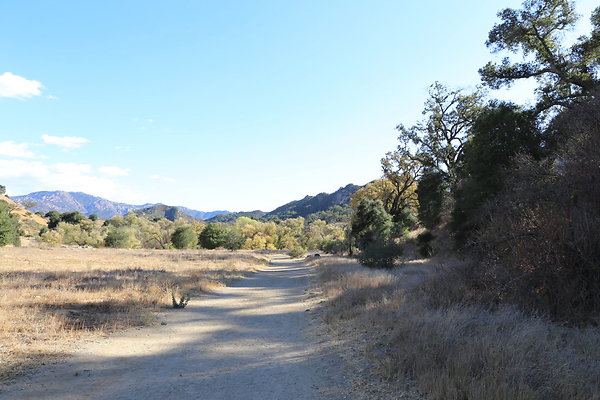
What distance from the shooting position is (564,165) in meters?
8.27

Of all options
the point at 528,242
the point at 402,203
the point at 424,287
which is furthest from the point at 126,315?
the point at 402,203

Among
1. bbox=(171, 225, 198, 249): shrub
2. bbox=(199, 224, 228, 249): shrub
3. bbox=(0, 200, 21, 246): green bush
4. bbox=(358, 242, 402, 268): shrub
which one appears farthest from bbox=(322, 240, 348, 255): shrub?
bbox=(0, 200, 21, 246): green bush

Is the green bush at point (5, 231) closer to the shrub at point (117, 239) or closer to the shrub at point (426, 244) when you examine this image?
the shrub at point (117, 239)

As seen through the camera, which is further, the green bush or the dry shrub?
the green bush

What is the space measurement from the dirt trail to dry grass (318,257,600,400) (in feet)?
3.50

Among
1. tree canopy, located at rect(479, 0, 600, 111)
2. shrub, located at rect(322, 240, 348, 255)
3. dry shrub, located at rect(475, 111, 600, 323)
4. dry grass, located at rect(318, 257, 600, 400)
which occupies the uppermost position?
tree canopy, located at rect(479, 0, 600, 111)

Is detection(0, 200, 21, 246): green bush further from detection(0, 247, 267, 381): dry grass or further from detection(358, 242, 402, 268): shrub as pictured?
detection(358, 242, 402, 268): shrub

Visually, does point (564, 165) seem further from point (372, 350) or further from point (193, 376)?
point (193, 376)

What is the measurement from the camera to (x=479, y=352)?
4344mm

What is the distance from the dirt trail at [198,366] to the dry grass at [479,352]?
107cm

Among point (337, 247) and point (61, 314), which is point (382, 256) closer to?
point (61, 314)

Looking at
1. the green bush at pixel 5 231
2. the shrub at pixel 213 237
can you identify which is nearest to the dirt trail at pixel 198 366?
the green bush at pixel 5 231

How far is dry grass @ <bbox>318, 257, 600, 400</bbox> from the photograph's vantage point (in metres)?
3.63

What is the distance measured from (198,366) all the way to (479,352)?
4552 millimetres
